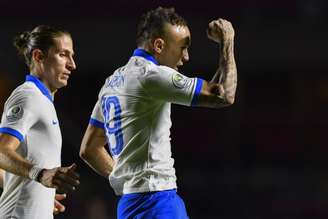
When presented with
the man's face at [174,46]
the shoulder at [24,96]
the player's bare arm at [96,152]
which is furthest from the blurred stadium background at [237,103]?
the man's face at [174,46]

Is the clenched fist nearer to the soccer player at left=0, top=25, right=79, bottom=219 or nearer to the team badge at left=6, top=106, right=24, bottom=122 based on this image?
the soccer player at left=0, top=25, right=79, bottom=219

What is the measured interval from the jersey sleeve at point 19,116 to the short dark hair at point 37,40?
36cm

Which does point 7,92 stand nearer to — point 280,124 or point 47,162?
point 280,124

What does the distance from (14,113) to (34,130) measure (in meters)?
0.15

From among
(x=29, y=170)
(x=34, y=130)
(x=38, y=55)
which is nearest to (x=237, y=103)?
(x=38, y=55)

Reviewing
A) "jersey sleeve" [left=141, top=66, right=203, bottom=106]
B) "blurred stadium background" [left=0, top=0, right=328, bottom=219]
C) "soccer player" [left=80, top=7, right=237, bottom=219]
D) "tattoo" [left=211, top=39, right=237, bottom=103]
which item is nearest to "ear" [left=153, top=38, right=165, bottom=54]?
"soccer player" [left=80, top=7, right=237, bottom=219]

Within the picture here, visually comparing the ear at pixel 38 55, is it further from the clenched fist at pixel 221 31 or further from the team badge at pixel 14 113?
the clenched fist at pixel 221 31

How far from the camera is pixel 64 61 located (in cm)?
461

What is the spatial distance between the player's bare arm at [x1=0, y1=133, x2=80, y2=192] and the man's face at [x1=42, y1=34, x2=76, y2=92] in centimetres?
50

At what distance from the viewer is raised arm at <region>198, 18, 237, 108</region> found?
13.4 feet

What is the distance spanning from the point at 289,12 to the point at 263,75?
8.02 feet

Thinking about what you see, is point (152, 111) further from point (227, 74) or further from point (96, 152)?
point (96, 152)

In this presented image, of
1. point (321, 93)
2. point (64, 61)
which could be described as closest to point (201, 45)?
point (321, 93)

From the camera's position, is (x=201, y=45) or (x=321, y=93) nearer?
(x=201, y=45)
